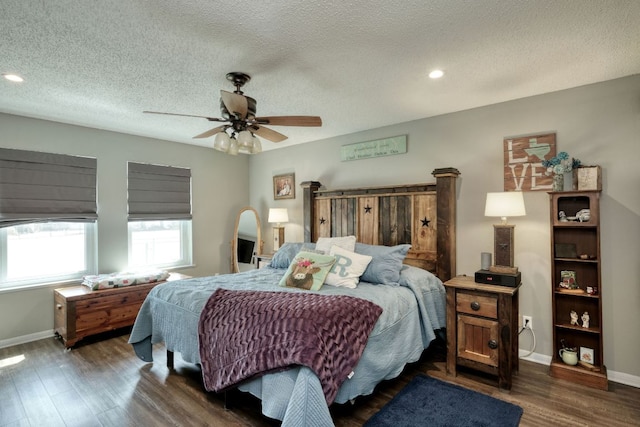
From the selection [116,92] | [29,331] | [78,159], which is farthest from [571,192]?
[29,331]

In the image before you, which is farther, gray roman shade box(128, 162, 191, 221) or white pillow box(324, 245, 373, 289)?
gray roman shade box(128, 162, 191, 221)

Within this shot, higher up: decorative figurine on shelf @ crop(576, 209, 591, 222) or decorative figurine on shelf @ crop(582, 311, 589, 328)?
decorative figurine on shelf @ crop(576, 209, 591, 222)

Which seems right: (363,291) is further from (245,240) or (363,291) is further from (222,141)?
(245,240)

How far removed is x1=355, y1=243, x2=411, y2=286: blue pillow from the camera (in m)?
2.86

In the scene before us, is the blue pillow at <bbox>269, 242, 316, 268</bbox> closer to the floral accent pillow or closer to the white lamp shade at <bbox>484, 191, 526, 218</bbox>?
the floral accent pillow

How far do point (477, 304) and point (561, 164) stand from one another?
133cm

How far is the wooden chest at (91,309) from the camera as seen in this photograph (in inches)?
130

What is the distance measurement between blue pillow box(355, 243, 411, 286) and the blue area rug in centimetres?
84

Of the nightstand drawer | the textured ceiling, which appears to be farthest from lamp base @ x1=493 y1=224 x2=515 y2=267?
the textured ceiling

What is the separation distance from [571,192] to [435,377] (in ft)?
5.96

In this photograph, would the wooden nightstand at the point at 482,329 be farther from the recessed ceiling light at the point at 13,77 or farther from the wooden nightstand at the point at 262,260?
the recessed ceiling light at the point at 13,77

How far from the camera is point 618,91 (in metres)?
2.57

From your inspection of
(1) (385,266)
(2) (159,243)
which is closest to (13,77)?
(2) (159,243)

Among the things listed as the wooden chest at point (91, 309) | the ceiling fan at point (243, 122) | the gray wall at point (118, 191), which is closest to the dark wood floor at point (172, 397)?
the wooden chest at point (91, 309)
